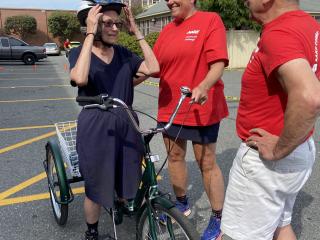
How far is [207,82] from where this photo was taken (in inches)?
104

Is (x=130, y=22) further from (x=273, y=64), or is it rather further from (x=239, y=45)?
(x=239, y=45)

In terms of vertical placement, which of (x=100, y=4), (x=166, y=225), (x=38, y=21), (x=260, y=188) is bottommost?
(x=166, y=225)

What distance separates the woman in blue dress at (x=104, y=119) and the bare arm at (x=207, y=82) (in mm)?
499

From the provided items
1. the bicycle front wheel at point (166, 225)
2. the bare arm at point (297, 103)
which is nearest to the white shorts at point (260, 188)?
the bare arm at point (297, 103)

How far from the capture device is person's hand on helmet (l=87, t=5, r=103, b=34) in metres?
2.39

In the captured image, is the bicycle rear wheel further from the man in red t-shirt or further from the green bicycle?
the man in red t-shirt

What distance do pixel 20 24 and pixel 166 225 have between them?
46.6m

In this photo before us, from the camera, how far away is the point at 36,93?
35.7 ft

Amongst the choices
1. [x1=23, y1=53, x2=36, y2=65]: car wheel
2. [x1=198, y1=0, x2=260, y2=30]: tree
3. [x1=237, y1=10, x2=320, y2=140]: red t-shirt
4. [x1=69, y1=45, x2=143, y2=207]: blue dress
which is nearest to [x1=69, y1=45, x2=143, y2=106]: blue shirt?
[x1=69, y1=45, x2=143, y2=207]: blue dress

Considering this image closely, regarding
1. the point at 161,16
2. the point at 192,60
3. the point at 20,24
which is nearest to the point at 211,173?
the point at 192,60

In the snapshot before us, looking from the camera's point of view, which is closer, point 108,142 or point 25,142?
point 108,142

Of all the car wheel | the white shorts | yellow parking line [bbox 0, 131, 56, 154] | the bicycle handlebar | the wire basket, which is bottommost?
the car wheel

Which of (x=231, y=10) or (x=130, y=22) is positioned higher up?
(x=231, y=10)

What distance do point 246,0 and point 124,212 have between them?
1709 millimetres
